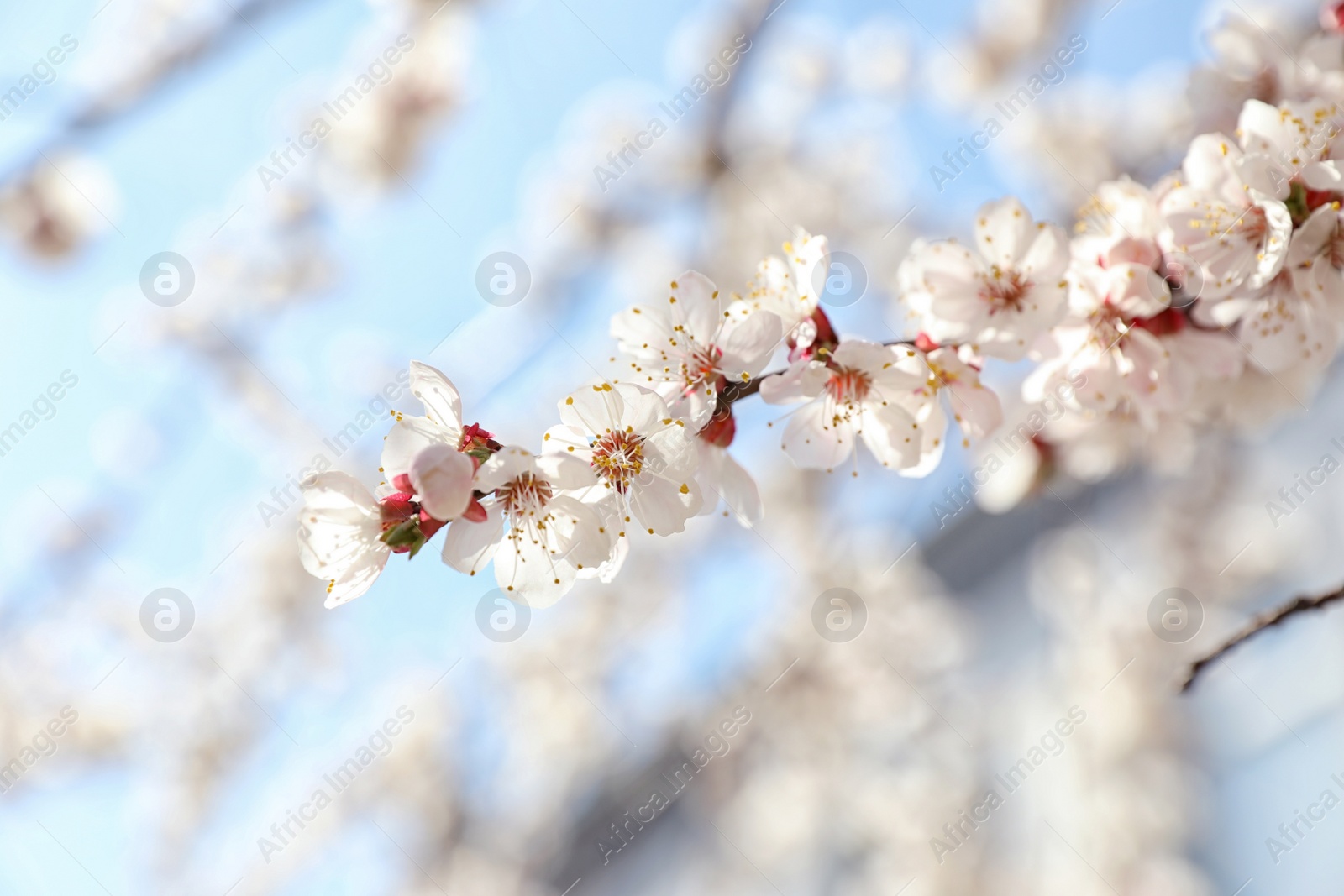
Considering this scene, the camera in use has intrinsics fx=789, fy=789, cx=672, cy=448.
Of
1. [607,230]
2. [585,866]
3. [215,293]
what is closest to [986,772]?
[585,866]

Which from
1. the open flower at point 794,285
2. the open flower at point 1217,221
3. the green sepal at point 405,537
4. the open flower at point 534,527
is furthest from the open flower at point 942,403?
the green sepal at point 405,537

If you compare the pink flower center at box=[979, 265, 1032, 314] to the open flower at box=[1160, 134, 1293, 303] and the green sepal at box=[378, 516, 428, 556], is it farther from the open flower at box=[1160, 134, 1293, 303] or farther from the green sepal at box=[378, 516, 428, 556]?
the green sepal at box=[378, 516, 428, 556]

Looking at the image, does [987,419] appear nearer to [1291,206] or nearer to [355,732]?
[1291,206]

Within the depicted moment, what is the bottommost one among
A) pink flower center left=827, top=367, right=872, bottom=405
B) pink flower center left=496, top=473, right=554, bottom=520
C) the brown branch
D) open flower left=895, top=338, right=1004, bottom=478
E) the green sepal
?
the brown branch

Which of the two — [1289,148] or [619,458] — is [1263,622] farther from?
[619,458]

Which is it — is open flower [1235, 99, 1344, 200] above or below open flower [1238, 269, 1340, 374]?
above

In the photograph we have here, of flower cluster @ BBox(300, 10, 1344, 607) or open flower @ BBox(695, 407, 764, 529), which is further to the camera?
open flower @ BBox(695, 407, 764, 529)

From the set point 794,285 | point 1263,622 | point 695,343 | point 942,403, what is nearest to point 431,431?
point 695,343

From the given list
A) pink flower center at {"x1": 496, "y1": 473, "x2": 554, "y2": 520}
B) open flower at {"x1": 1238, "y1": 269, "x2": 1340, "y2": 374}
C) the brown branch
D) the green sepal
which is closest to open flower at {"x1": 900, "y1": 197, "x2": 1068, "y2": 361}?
open flower at {"x1": 1238, "y1": 269, "x2": 1340, "y2": 374}
